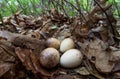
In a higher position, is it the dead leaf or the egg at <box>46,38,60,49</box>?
the egg at <box>46,38,60,49</box>

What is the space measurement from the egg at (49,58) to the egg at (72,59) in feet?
0.12

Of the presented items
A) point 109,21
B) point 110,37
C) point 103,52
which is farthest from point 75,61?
point 109,21

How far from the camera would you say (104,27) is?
62.8 inches

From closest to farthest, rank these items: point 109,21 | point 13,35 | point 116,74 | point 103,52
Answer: point 116,74
point 103,52
point 13,35
point 109,21

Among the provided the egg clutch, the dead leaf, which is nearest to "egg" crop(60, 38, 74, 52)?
the egg clutch

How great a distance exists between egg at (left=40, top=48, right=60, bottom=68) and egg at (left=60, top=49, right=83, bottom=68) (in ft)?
0.12

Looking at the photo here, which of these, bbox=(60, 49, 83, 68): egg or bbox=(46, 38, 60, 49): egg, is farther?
bbox=(46, 38, 60, 49): egg

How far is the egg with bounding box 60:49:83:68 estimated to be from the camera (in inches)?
53.8

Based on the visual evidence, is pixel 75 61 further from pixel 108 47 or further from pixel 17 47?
pixel 17 47

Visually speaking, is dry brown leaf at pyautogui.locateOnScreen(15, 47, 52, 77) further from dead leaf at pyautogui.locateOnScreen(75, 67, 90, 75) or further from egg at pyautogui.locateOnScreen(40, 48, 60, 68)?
dead leaf at pyautogui.locateOnScreen(75, 67, 90, 75)

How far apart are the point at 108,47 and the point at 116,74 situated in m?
0.17

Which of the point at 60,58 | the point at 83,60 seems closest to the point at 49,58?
the point at 60,58

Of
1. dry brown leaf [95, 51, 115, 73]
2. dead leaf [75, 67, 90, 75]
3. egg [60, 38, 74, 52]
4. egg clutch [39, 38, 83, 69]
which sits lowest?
dead leaf [75, 67, 90, 75]

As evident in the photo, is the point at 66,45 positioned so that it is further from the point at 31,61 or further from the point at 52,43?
the point at 31,61
